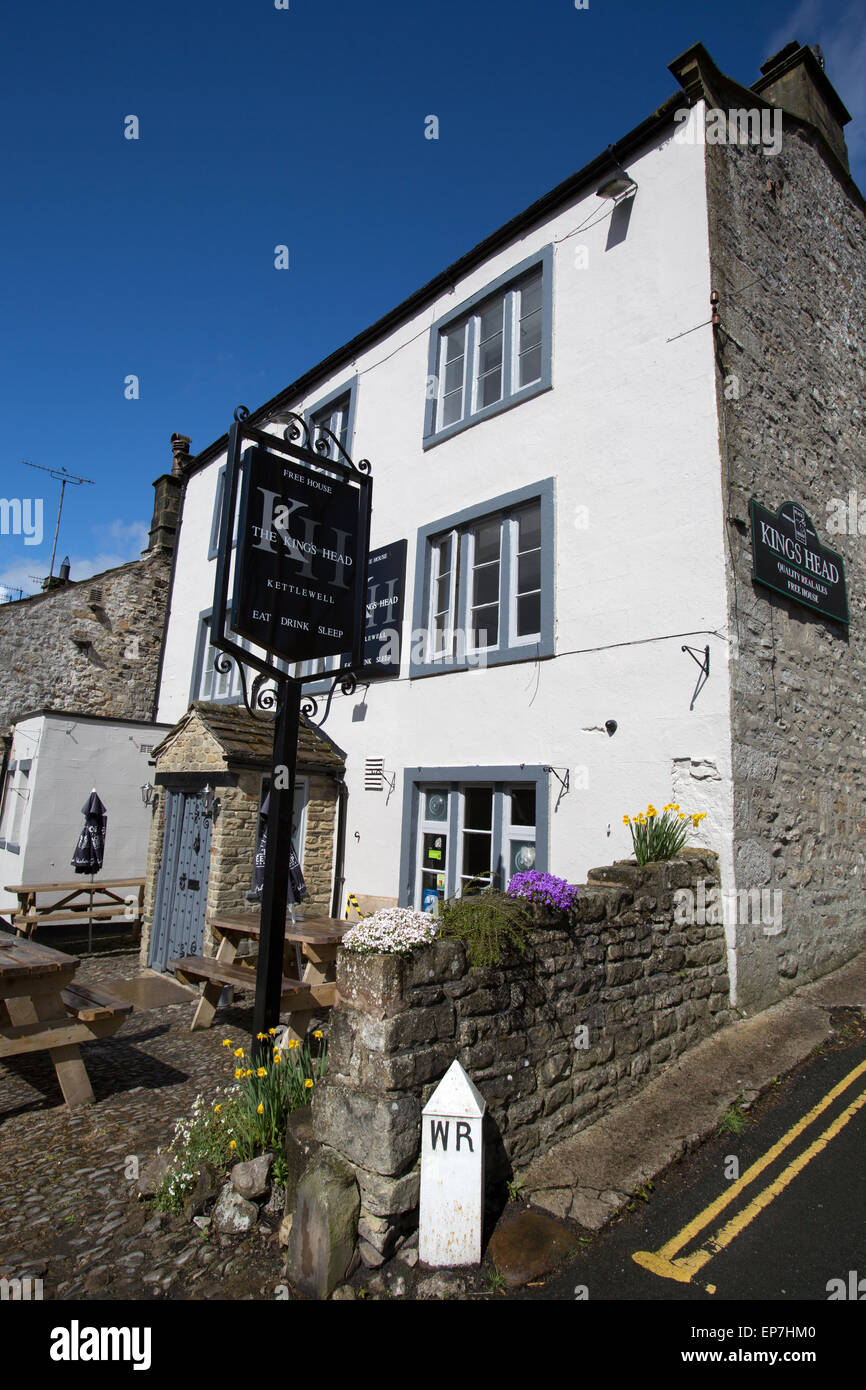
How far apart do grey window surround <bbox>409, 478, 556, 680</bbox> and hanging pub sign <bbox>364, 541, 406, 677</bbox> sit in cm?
35

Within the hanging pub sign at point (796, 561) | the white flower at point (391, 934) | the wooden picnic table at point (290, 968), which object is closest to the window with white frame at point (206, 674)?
the wooden picnic table at point (290, 968)

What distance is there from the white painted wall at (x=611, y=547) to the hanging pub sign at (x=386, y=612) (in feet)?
0.74

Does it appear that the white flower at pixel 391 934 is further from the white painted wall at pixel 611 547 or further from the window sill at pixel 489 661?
the window sill at pixel 489 661

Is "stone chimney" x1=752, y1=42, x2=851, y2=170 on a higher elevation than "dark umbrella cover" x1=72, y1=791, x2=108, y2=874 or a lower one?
higher

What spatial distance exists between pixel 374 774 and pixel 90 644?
371 inches

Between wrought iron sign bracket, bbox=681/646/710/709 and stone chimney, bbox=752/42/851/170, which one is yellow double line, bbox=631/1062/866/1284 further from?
stone chimney, bbox=752/42/851/170

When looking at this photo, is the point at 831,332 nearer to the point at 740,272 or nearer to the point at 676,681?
the point at 740,272

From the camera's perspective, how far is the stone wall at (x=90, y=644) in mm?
15711

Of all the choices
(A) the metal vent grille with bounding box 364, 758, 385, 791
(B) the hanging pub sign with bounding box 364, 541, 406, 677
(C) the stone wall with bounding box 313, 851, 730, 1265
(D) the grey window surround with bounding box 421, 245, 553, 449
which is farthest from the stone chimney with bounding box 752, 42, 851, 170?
(C) the stone wall with bounding box 313, 851, 730, 1265

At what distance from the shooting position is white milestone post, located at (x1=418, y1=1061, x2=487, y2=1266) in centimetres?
340

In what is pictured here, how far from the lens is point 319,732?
38.0 feet
